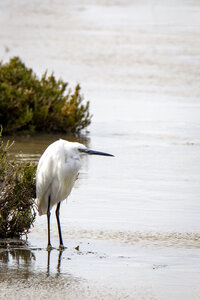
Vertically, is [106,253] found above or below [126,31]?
below

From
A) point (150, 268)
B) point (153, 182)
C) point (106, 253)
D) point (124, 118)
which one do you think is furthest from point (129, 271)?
point (124, 118)

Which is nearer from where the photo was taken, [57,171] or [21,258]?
[21,258]

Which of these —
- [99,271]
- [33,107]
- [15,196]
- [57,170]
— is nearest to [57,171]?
[57,170]

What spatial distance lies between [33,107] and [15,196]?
7.70 metres

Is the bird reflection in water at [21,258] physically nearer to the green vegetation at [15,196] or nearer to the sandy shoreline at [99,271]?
the sandy shoreline at [99,271]

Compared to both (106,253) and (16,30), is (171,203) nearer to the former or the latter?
(106,253)

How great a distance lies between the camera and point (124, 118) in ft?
59.0

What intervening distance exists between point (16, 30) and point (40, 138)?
64.9 feet

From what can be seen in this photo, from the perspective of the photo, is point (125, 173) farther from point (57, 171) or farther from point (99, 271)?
point (99, 271)

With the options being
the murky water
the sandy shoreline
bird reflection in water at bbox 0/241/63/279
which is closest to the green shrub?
the murky water

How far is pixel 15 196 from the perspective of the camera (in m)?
8.15

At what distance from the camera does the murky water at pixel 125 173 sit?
23.4 ft

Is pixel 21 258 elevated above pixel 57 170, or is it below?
below

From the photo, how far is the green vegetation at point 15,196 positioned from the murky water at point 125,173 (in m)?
0.27
